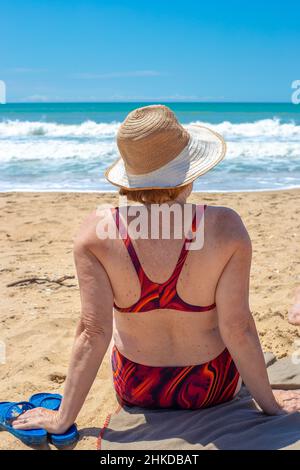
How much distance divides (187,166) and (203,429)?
934 mm

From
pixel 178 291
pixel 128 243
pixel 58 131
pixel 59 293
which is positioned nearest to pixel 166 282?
pixel 178 291

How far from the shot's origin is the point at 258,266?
4.16 m

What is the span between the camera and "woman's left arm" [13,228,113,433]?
1749mm

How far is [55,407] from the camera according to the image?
217 centimetres

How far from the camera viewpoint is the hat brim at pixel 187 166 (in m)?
1.64

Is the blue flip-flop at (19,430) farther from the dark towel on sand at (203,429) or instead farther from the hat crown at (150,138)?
the hat crown at (150,138)

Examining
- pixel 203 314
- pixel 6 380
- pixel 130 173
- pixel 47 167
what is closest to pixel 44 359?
pixel 6 380

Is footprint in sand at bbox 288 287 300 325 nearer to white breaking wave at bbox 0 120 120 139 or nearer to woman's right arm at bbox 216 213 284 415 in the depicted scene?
woman's right arm at bbox 216 213 284 415

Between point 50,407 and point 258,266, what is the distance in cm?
242

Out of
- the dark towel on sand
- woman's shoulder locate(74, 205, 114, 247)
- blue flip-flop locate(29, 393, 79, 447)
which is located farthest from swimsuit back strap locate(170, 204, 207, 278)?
blue flip-flop locate(29, 393, 79, 447)

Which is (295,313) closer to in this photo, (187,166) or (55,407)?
(55,407)

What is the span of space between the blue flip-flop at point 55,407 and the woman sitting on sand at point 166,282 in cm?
3

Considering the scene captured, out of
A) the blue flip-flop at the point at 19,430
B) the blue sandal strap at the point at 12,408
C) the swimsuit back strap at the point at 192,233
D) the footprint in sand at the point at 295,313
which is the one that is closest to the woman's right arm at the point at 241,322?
the swimsuit back strap at the point at 192,233

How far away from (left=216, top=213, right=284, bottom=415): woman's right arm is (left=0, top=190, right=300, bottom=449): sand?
2.13ft
